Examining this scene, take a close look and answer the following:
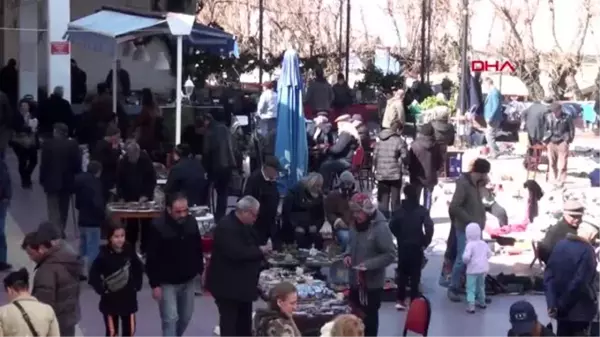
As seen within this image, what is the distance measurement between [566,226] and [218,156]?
277 inches

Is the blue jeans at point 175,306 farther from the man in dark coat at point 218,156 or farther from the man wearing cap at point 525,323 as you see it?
the man in dark coat at point 218,156

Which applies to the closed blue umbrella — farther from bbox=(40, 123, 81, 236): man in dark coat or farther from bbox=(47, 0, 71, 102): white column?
bbox=(47, 0, 71, 102): white column

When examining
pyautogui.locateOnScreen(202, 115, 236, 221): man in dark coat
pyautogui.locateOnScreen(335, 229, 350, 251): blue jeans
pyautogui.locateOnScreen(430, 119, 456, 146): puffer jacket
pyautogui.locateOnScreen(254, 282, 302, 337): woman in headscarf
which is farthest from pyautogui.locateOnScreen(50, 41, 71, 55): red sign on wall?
pyautogui.locateOnScreen(254, 282, 302, 337): woman in headscarf

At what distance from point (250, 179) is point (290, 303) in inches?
244

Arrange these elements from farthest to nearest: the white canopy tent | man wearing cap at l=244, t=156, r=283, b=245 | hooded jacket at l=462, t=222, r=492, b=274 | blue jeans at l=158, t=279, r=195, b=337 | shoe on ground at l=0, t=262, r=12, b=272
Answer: the white canopy tent
man wearing cap at l=244, t=156, r=283, b=245
shoe on ground at l=0, t=262, r=12, b=272
hooded jacket at l=462, t=222, r=492, b=274
blue jeans at l=158, t=279, r=195, b=337

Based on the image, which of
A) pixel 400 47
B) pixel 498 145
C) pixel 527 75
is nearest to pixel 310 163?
pixel 498 145

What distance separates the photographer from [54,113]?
824 inches

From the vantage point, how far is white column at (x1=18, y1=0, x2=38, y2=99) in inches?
1090

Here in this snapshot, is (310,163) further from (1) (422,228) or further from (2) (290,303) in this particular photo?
(2) (290,303)

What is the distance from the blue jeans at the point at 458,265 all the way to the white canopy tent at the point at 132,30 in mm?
4379

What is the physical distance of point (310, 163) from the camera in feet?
66.2

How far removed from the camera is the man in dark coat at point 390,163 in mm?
17250

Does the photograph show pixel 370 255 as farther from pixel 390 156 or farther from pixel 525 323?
pixel 390 156

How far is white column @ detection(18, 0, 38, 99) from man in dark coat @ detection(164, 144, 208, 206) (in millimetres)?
13447
